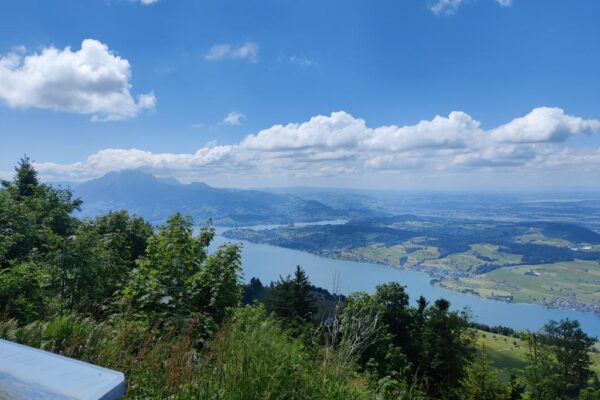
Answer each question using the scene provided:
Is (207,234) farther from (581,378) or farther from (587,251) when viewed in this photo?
(587,251)

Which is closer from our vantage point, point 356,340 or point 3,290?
point 356,340

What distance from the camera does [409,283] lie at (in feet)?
484

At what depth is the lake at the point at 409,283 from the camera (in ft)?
376

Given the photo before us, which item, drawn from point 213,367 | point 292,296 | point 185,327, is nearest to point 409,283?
point 292,296

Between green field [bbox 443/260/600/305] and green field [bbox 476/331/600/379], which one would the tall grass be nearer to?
green field [bbox 476/331/600/379]

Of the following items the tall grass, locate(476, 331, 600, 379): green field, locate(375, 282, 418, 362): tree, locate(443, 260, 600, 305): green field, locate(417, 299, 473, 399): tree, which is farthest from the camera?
locate(443, 260, 600, 305): green field

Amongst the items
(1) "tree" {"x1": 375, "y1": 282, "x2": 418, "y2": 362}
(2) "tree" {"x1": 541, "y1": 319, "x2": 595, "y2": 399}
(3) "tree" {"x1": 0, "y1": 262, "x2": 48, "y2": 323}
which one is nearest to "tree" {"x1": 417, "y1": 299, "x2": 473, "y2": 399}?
(1) "tree" {"x1": 375, "y1": 282, "x2": 418, "y2": 362}

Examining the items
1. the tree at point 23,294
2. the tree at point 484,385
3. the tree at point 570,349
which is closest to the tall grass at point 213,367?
the tree at point 23,294

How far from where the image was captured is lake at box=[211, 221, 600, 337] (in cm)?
11462

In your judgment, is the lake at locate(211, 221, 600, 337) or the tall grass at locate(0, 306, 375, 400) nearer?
the tall grass at locate(0, 306, 375, 400)

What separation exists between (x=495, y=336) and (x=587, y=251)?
171545mm

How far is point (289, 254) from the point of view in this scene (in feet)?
639

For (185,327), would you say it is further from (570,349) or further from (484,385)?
(570,349)

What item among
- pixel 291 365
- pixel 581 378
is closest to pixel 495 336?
pixel 581 378
